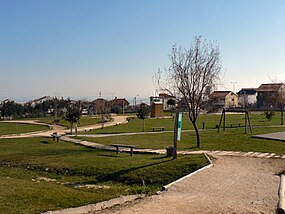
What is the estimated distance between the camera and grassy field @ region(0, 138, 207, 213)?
7.61m

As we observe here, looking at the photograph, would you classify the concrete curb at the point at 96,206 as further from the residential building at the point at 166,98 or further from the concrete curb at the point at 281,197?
the residential building at the point at 166,98

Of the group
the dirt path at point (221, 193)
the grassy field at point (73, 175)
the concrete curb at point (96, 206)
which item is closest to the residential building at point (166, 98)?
the grassy field at point (73, 175)

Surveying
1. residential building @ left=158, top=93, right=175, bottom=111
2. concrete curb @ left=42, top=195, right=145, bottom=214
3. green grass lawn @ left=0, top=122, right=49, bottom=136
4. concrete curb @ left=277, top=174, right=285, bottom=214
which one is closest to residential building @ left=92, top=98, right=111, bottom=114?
residential building @ left=158, top=93, right=175, bottom=111

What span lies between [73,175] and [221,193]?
19.1 ft

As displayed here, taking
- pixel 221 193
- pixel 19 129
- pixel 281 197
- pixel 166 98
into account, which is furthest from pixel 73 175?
pixel 19 129

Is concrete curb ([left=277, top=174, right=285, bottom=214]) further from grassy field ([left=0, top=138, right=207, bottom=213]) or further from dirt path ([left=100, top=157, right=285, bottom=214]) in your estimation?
grassy field ([left=0, top=138, right=207, bottom=213])

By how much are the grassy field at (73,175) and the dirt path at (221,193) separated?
0.88 meters

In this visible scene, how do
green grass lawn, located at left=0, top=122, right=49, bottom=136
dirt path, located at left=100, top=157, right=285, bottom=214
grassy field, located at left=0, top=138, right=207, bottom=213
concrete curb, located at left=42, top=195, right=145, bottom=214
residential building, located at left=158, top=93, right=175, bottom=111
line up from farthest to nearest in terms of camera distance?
green grass lawn, located at left=0, top=122, right=49, bottom=136 → residential building, located at left=158, top=93, right=175, bottom=111 → grassy field, located at left=0, top=138, right=207, bottom=213 → dirt path, located at left=100, top=157, right=285, bottom=214 → concrete curb, located at left=42, top=195, right=145, bottom=214

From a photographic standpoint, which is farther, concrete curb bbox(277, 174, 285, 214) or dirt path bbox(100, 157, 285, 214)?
dirt path bbox(100, 157, 285, 214)

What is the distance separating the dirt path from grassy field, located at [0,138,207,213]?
0.88 m

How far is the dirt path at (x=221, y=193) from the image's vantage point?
23.2 feet

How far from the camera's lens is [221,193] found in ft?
27.6

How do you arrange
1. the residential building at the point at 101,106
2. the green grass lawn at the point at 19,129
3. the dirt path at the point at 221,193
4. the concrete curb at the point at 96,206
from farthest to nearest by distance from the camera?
the residential building at the point at 101,106 → the green grass lawn at the point at 19,129 → the dirt path at the point at 221,193 → the concrete curb at the point at 96,206

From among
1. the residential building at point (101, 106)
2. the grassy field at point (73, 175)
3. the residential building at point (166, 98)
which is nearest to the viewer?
the grassy field at point (73, 175)
